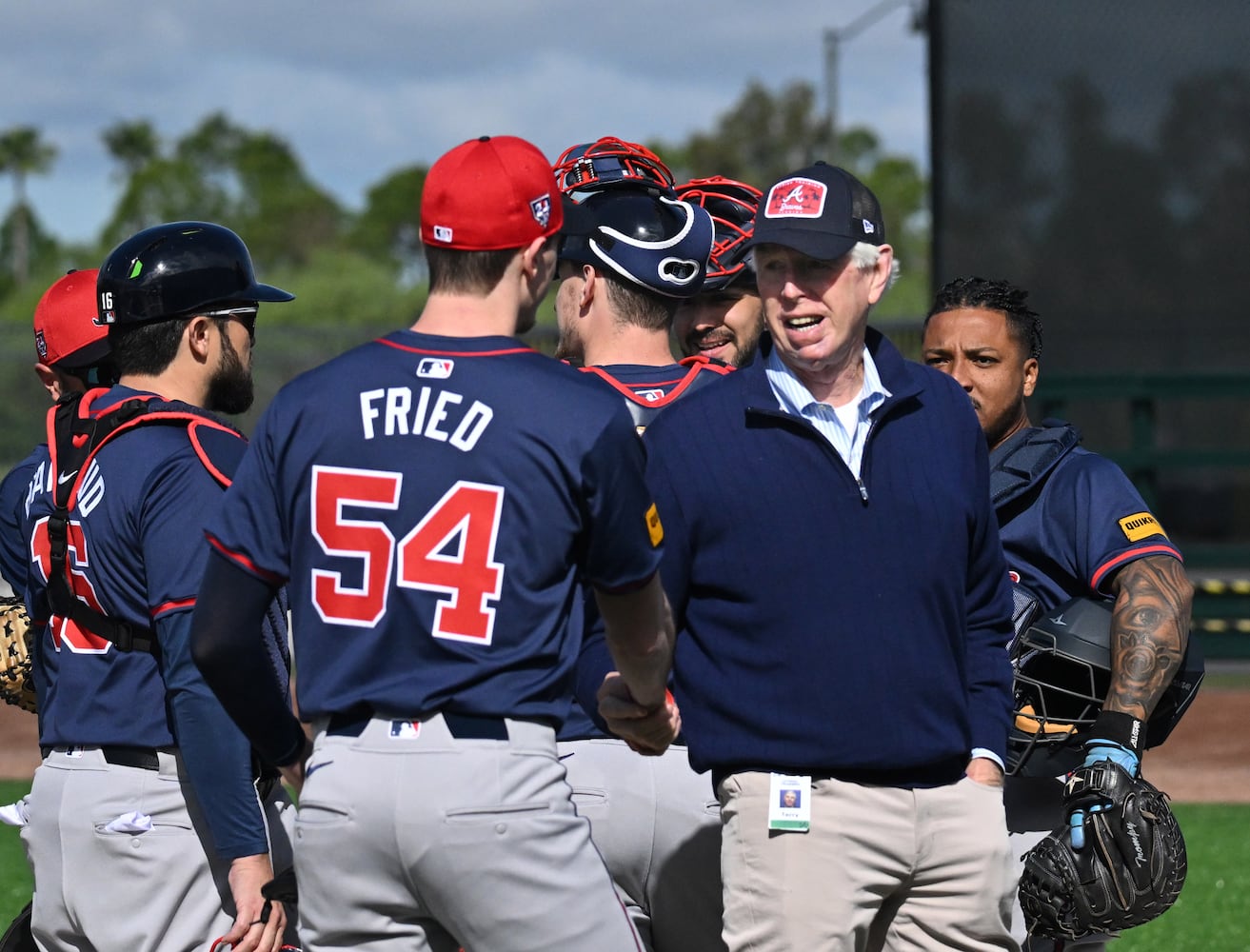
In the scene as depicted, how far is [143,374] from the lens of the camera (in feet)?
12.0

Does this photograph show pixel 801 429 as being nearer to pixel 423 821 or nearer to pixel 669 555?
pixel 669 555

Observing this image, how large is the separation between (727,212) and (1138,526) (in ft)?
5.46

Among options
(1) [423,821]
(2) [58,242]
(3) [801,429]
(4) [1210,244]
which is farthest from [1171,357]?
(2) [58,242]

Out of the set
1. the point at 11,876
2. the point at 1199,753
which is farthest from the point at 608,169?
the point at 1199,753

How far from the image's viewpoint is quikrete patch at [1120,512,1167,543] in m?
3.90

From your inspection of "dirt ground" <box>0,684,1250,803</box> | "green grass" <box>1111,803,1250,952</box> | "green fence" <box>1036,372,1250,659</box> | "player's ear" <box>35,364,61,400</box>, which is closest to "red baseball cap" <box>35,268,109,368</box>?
"player's ear" <box>35,364,61,400</box>

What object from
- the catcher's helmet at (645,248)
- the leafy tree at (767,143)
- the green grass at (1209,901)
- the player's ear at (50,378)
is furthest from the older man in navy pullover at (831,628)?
the leafy tree at (767,143)

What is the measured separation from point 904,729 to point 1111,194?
1068 cm

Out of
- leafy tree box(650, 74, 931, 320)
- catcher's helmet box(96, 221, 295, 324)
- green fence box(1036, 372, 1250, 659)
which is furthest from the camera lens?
leafy tree box(650, 74, 931, 320)

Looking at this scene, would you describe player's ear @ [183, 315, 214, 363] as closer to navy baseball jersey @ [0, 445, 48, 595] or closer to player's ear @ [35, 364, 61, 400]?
navy baseball jersey @ [0, 445, 48, 595]

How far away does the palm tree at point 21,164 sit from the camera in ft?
278

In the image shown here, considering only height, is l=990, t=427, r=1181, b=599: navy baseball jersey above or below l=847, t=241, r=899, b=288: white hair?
below

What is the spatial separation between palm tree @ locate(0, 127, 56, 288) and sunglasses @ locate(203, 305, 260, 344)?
282 feet

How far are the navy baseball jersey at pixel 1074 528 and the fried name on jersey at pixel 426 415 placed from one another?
1840 millimetres
